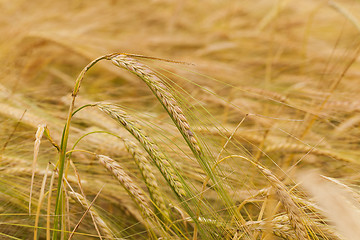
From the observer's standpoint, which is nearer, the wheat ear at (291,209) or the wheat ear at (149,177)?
the wheat ear at (291,209)

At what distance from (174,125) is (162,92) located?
127 millimetres

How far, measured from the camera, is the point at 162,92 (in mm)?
615

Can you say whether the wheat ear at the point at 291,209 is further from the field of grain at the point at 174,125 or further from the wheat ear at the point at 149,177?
the wheat ear at the point at 149,177

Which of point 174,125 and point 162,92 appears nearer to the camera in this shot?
point 162,92

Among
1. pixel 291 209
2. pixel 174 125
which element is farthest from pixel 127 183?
pixel 291 209

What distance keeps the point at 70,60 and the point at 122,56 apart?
1437 mm

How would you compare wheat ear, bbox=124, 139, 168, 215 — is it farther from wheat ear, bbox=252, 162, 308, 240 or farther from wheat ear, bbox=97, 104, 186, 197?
wheat ear, bbox=252, 162, 308, 240

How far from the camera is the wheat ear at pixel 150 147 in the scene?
627mm

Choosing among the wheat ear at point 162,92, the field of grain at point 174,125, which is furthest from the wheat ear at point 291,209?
the wheat ear at point 162,92

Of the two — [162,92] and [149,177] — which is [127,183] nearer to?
[149,177]

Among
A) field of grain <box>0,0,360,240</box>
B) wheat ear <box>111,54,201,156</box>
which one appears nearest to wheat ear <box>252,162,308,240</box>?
field of grain <box>0,0,360,240</box>

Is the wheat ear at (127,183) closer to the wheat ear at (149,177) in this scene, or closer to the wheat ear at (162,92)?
the wheat ear at (149,177)

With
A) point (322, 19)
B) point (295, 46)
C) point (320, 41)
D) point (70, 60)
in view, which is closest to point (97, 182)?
point (70, 60)

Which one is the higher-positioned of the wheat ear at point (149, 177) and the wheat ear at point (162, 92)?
the wheat ear at point (162, 92)
